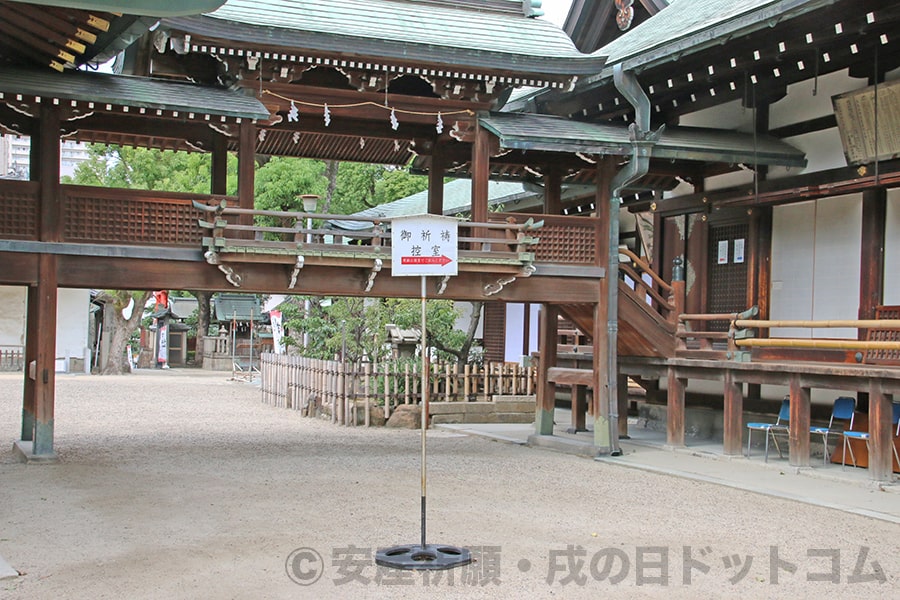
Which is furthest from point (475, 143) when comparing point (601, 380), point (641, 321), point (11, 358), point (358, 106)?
point (11, 358)

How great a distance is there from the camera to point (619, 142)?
15.4m

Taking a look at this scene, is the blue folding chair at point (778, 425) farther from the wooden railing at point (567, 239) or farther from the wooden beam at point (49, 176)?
the wooden beam at point (49, 176)

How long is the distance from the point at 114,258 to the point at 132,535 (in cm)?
557

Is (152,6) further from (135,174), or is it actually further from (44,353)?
(135,174)

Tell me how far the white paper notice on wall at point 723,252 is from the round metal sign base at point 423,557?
10.8m

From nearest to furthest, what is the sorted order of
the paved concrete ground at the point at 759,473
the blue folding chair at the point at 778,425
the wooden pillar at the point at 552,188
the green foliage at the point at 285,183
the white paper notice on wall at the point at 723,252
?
1. the paved concrete ground at the point at 759,473
2. the blue folding chair at the point at 778,425
3. the wooden pillar at the point at 552,188
4. the white paper notice on wall at the point at 723,252
5. the green foliage at the point at 285,183

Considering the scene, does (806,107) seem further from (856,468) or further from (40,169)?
(40,169)

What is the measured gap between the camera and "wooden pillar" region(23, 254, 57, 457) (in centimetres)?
1339

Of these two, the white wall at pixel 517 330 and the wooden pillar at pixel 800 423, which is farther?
the white wall at pixel 517 330

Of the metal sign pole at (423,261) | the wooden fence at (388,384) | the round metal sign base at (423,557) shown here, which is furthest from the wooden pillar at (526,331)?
the round metal sign base at (423,557)

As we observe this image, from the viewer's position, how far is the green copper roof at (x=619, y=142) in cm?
1509

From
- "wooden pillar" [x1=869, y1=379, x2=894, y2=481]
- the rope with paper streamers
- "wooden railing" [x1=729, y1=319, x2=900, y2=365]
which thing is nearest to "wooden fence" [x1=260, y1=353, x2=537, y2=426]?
the rope with paper streamers

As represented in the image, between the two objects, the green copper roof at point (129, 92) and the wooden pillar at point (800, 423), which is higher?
the green copper roof at point (129, 92)

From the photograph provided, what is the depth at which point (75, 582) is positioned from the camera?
746 cm
